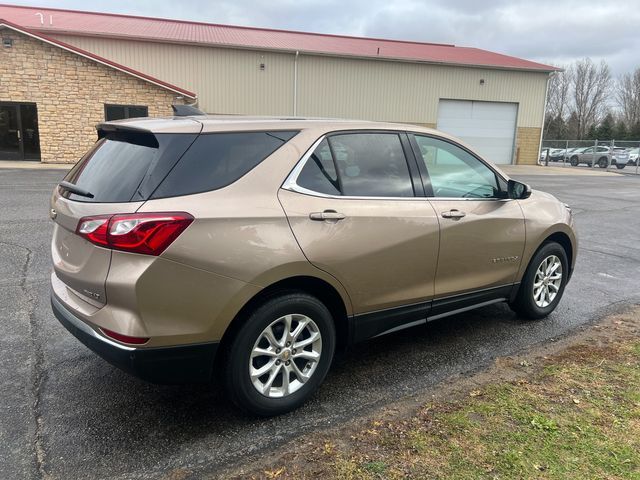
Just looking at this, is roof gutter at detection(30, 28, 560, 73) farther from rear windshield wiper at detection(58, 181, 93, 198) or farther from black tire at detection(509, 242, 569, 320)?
rear windshield wiper at detection(58, 181, 93, 198)

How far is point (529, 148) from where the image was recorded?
1236 inches

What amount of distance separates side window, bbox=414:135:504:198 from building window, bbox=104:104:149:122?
762 inches

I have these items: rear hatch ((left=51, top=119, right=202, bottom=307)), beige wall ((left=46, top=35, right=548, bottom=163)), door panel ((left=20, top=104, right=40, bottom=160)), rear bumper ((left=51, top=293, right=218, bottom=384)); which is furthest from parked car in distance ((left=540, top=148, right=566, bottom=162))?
rear bumper ((left=51, top=293, right=218, bottom=384))

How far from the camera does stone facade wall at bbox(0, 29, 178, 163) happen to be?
19641mm

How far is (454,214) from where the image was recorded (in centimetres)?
372

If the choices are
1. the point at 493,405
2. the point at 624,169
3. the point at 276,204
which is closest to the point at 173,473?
the point at 276,204

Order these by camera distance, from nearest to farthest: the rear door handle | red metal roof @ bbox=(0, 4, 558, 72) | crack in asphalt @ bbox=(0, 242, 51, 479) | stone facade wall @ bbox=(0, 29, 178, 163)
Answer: crack in asphalt @ bbox=(0, 242, 51, 479), the rear door handle, stone facade wall @ bbox=(0, 29, 178, 163), red metal roof @ bbox=(0, 4, 558, 72)

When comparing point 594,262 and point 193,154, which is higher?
point 193,154

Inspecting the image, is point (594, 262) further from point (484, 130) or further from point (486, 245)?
point (484, 130)

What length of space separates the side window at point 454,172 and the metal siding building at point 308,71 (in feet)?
76.2

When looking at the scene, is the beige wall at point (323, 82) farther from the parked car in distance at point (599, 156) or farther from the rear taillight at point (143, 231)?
the rear taillight at point (143, 231)

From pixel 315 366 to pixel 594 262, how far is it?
18.4 ft

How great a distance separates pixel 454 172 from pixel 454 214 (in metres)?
0.48

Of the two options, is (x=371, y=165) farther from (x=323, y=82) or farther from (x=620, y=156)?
(x=620, y=156)
